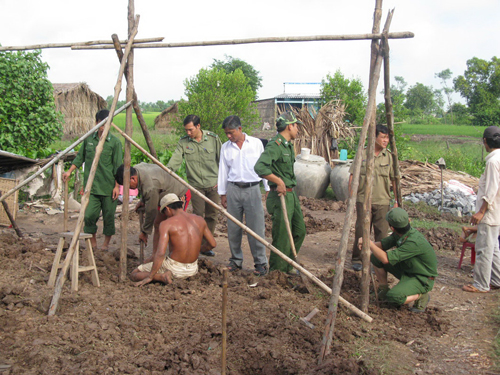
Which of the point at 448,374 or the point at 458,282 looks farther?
the point at 458,282

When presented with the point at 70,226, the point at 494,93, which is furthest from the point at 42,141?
the point at 494,93

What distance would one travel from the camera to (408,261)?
4.49 metres

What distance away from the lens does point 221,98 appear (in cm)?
1648

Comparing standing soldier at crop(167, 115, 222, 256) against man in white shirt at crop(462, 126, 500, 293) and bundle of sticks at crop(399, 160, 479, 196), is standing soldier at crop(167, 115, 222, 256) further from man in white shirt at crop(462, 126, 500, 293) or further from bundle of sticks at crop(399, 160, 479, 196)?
bundle of sticks at crop(399, 160, 479, 196)

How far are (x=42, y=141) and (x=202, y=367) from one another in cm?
860

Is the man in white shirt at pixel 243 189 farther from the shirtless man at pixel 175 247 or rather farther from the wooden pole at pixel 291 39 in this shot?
the wooden pole at pixel 291 39

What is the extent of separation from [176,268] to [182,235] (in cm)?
43

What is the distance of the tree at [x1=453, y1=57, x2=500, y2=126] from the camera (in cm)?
3544

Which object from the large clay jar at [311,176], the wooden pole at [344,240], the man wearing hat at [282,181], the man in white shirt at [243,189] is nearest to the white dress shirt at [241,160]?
the man in white shirt at [243,189]

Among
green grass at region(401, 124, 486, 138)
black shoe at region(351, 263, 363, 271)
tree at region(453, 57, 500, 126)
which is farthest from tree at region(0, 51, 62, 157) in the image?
tree at region(453, 57, 500, 126)

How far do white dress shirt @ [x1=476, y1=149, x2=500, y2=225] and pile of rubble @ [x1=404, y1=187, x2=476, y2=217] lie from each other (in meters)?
5.19

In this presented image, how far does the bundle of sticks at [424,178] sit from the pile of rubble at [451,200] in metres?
0.34

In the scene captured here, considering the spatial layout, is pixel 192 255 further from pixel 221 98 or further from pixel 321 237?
pixel 221 98

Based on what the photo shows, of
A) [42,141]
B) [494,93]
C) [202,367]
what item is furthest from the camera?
[494,93]
